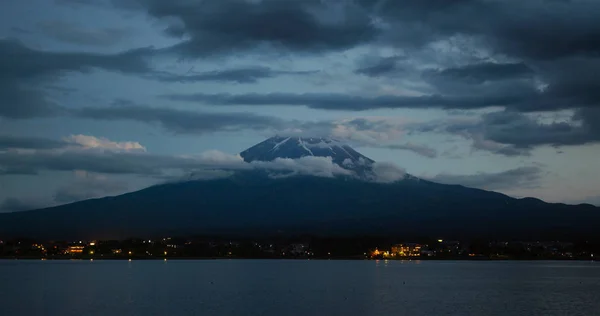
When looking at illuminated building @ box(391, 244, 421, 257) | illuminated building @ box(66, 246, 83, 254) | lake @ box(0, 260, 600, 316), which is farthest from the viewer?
illuminated building @ box(66, 246, 83, 254)

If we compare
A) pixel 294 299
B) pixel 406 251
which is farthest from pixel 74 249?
pixel 294 299

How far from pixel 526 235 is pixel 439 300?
134050 millimetres

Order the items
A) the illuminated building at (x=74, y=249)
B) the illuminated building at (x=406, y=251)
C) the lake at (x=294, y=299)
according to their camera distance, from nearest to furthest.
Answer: the lake at (x=294, y=299) → the illuminated building at (x=406, y=251) → the illuminated building at (x=74, y=249)

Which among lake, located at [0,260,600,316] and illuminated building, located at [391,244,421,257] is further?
illuminated building, located at [391,244,421,257]

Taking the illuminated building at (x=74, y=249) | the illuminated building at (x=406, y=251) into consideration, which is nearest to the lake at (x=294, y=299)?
the illuminated building at (x=406, y=251)

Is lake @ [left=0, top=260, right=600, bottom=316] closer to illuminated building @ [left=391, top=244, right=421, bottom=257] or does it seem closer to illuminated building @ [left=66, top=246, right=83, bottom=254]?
illuminated building @ [left=391, top=244, right=421, bottom=257]

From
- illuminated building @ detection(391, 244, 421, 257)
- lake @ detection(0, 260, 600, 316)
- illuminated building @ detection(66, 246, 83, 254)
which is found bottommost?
lake @ detection(0, 260, 600, 316)

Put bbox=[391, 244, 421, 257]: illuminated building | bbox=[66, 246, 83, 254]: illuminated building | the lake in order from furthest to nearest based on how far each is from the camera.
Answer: bbox=[66, 246, 83, 254]: illuminated building → bbox=[391, 244, 421, 257]: illuminated building → the lake

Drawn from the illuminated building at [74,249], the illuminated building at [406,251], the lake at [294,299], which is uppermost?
the illuminated building at [74,249]

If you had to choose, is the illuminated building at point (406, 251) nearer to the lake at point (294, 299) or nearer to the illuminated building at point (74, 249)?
the illuminated building at point (74, 249)

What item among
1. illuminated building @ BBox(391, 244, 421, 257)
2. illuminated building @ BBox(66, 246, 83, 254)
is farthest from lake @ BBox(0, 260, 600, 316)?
illuminated building @ BBox(66, 246, 83, 254)

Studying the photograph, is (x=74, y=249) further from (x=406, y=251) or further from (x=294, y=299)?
(x=294, y=299)

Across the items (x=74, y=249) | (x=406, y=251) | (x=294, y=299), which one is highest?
(x=74, y=249)

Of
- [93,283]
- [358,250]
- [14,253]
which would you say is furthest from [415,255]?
[93,283]
